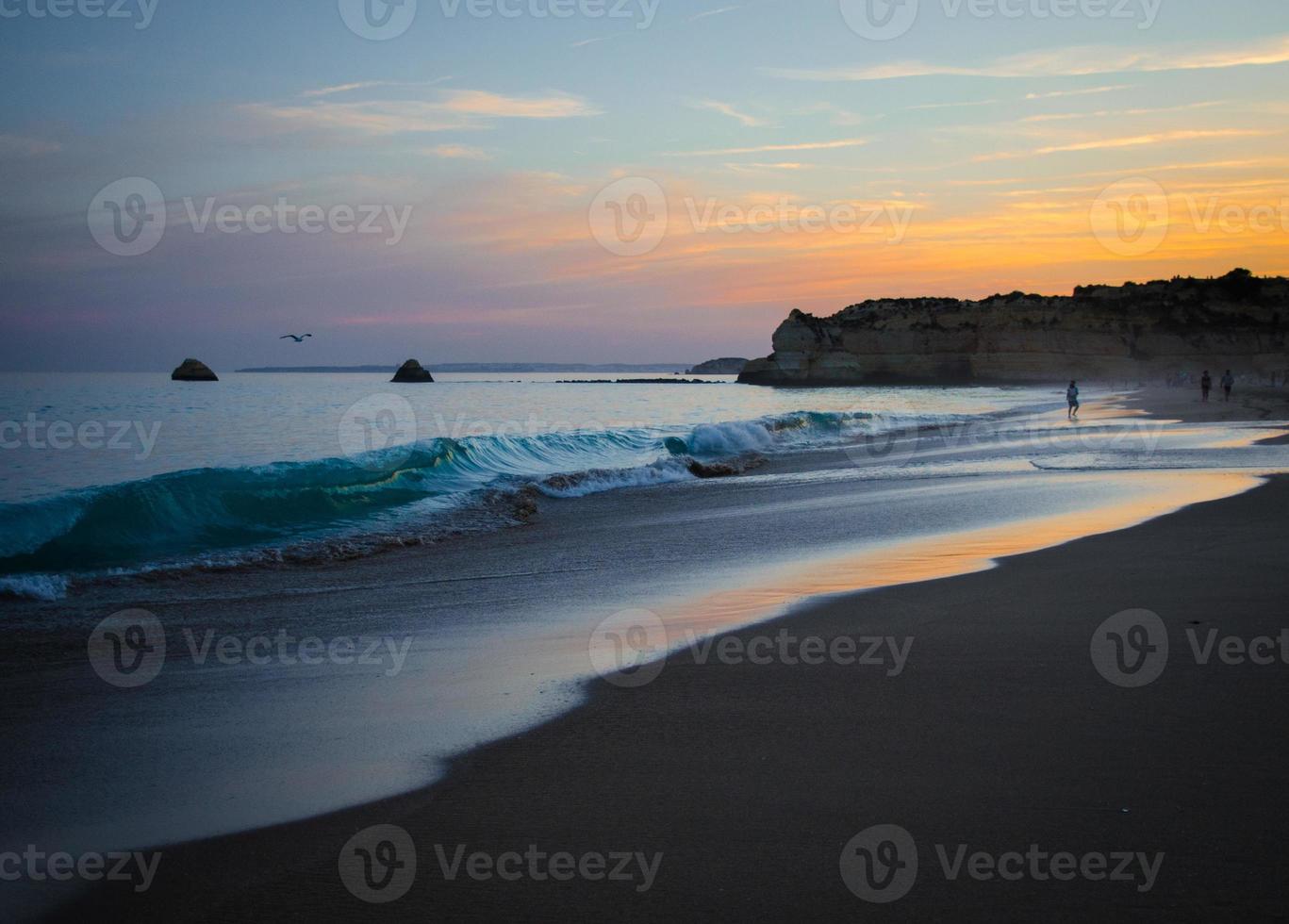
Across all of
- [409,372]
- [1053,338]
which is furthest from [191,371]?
[1053,338]

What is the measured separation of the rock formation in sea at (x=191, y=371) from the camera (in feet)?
375

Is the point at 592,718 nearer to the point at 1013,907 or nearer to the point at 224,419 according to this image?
the point at 1013,907

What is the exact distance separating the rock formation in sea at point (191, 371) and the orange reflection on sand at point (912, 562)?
119m

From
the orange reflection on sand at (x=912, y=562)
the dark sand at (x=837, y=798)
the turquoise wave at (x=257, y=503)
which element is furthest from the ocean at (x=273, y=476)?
the dark sand at (x=837, y=798)

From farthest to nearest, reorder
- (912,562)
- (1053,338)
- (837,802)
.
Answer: (1053,338) → (912,562) → (837,802)

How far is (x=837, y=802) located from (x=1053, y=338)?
110250 millimetres

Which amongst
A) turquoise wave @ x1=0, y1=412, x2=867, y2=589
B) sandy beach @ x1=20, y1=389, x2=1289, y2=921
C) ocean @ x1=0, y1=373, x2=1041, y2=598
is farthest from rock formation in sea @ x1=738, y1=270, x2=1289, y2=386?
sandy beach @ x1=20, y1=389, x2=1289, y2=921

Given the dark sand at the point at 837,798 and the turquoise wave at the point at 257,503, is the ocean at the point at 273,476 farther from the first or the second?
the dark sand at the point at 837,798

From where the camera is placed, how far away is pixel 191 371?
114 meters

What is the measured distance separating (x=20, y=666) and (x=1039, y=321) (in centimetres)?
11031

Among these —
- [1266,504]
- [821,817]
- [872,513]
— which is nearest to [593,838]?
[821,817]

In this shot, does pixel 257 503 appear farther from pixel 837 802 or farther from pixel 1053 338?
pixel 1053 338

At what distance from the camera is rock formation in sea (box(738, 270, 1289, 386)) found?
328ft

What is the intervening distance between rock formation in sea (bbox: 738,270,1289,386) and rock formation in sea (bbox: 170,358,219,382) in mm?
72434
